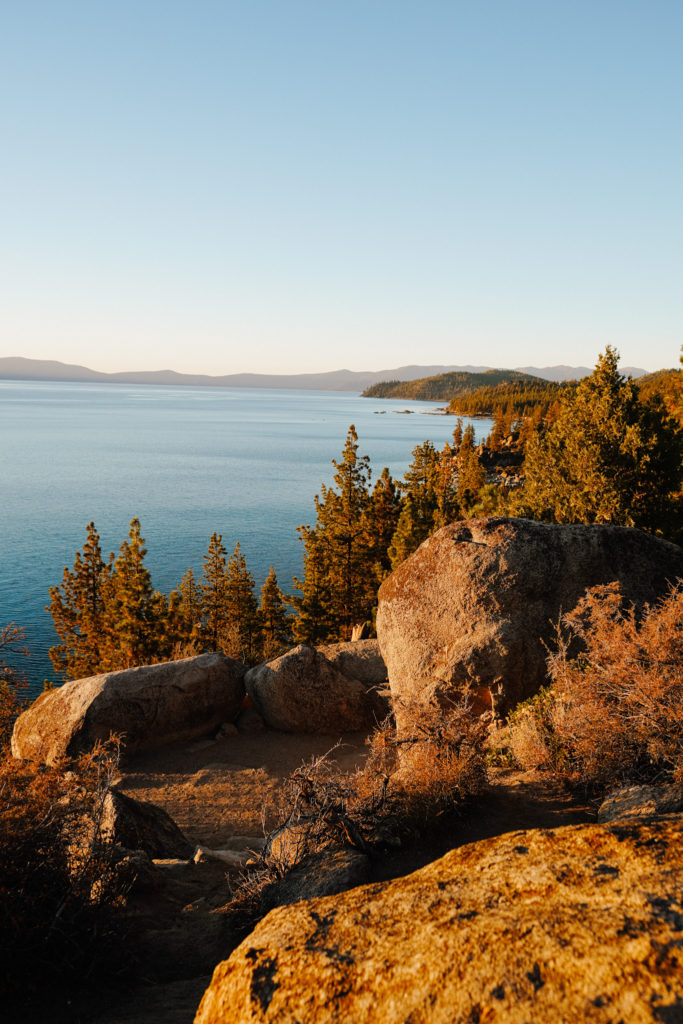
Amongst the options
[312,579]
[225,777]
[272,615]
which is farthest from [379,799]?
[272,615]

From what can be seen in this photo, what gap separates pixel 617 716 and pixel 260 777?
10774 mm

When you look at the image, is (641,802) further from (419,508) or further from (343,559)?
(343,559)

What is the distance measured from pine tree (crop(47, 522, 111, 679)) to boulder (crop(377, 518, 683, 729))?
26.1 m

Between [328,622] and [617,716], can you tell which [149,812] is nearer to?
[617,716]

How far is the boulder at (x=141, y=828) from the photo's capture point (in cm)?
995

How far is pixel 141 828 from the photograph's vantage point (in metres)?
10.5

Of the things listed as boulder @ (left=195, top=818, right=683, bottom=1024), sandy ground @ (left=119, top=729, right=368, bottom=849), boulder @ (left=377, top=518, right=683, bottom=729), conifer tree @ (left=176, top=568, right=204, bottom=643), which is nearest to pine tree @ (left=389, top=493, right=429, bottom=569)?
conifer tree @ (left=176, top=568, right=204, bottom=643)

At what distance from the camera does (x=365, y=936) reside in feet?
11.5

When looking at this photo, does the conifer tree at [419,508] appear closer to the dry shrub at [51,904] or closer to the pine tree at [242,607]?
the pine tree at [242,607]

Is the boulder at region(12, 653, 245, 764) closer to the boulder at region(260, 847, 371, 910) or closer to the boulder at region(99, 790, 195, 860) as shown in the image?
the boulder at region(99, 790, 195, 860)

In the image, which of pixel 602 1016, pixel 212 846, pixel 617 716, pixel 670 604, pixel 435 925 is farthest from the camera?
pixel 212 846

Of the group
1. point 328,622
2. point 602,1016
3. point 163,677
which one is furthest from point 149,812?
point 328,622

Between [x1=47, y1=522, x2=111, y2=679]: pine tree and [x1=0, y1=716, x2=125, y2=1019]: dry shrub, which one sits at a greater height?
[x1=0, y1=716, x2=125, y2=1019]: dry shrub

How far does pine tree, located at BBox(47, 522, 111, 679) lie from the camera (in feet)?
119
